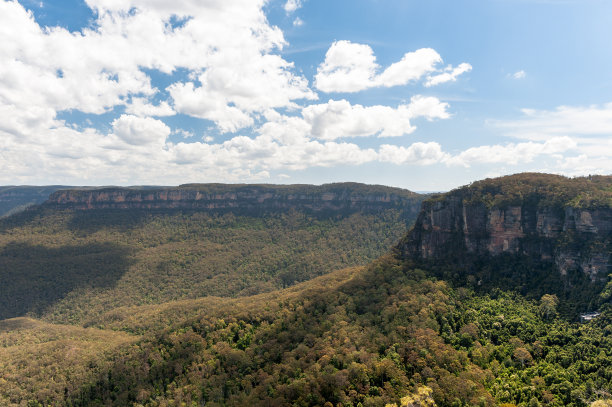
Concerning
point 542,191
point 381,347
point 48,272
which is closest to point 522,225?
point 542,191

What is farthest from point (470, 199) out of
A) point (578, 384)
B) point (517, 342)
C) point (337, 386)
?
point (337, 386)

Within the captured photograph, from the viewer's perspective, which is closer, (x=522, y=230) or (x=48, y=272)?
(x=522, y=230)

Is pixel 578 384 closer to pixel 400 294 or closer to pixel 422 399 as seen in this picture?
pixel 422 399

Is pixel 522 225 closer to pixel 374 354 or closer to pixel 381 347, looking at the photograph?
pixel 381 347

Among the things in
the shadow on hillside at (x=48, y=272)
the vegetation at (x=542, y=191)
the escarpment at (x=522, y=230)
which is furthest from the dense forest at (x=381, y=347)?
the shadow on hillside at (x=48, y=272)

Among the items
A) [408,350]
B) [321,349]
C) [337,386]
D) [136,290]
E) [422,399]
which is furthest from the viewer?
[136,290]

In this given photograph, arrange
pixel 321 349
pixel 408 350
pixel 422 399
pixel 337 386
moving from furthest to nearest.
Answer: pixel 321 349
pixel 408 350
pixel 337 386
pixel 422 399

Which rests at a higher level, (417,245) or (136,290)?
(417,245)

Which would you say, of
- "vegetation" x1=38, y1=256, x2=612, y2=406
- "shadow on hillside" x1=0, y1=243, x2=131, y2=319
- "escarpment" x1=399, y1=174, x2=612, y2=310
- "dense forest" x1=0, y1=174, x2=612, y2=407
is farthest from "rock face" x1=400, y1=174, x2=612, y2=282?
"shadow on hillside" x1=0, y1=243, x2=131, y2=319
